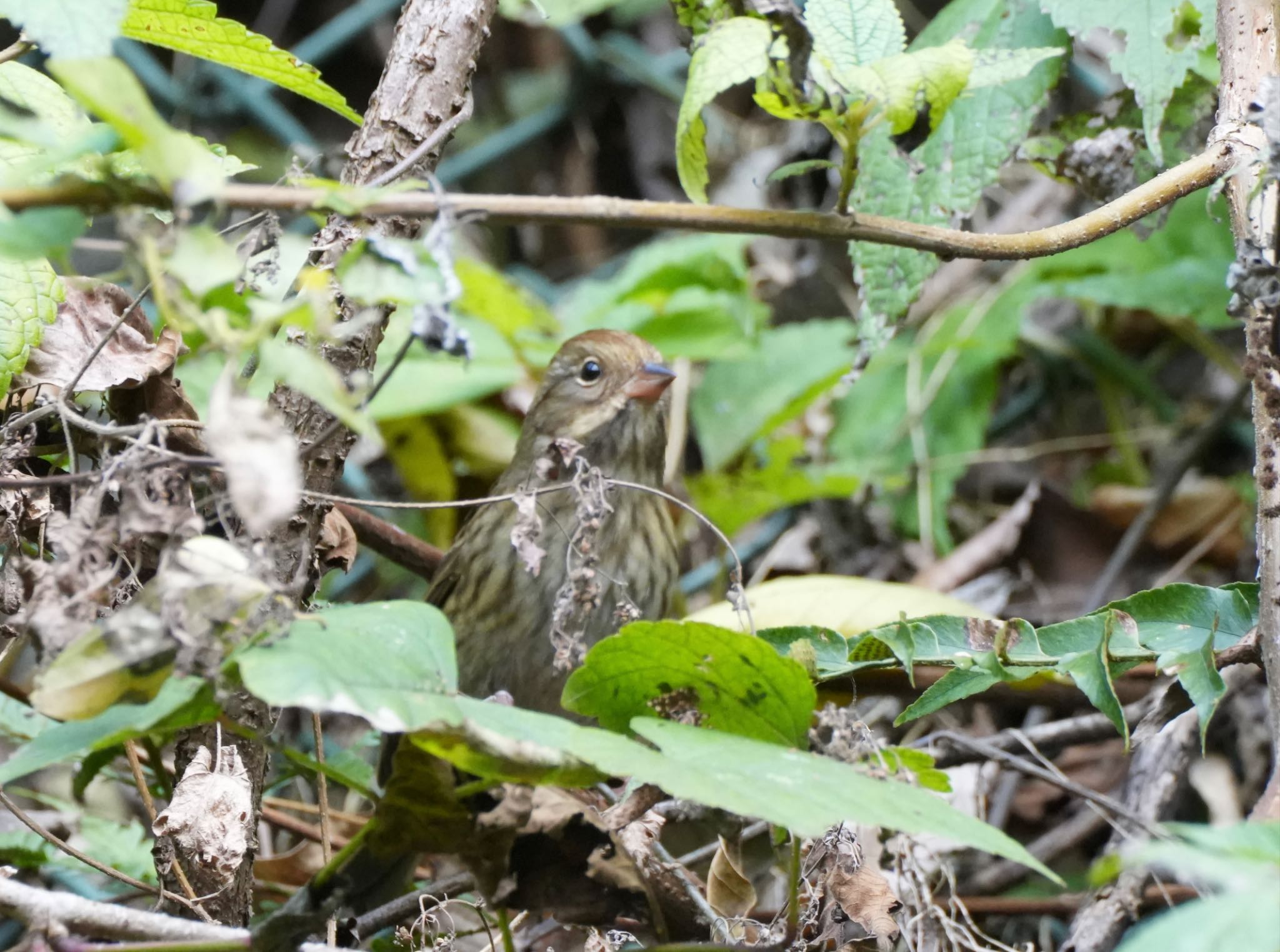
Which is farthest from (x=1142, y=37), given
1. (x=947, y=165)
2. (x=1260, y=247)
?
(x=1260, y=247)

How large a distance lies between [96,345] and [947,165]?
120 cm

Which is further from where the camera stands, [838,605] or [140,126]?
[838,605]

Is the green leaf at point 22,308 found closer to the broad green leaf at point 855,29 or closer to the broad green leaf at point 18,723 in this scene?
the broad green leaf at point 18,723

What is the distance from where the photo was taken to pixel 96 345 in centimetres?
163

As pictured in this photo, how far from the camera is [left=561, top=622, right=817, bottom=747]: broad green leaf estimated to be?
4.15 ft

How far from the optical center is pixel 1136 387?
13.1ft

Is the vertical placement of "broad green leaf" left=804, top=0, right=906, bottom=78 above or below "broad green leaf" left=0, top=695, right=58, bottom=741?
above

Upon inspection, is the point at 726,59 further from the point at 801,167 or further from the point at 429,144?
the point at 429,144

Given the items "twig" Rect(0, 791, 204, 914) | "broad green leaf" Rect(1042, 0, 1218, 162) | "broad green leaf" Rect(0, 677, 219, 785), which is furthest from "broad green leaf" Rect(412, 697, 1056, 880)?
"broad green leaf" Rect(1042, 0, 1218, 162)

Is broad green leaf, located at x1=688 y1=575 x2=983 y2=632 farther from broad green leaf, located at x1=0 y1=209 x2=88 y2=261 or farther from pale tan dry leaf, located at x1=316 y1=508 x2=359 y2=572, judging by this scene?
broad green leaf, located at x1=0 y1=209 x2=88 y2=261

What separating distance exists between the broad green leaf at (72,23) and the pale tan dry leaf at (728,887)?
3.54 feet

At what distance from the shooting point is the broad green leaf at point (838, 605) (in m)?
2.40

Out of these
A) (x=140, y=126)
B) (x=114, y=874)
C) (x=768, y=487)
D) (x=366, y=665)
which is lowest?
(x=768, y=487)

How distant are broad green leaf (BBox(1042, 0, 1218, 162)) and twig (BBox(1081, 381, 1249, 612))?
168 cm
